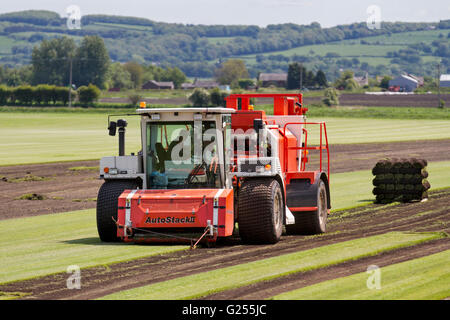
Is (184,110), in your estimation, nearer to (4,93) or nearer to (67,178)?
(67,178)

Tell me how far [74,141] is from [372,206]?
39.3 m

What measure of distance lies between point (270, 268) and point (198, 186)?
3.71 m

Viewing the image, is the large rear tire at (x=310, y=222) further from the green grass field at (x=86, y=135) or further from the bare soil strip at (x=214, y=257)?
the green grass field at (x=86, y=135)

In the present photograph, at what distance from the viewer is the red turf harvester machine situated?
640 inches

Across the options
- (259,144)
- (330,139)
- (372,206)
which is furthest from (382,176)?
(330,139)

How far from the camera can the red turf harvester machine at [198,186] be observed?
16266 mm

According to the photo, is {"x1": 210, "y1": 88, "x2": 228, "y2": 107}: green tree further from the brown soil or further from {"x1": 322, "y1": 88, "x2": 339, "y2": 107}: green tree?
the brown soil

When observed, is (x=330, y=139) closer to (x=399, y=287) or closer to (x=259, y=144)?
(x=259, y=144)

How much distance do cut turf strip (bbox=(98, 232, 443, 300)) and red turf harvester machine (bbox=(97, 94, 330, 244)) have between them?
5.20 feet

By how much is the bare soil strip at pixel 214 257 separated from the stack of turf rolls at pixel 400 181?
1871 mm

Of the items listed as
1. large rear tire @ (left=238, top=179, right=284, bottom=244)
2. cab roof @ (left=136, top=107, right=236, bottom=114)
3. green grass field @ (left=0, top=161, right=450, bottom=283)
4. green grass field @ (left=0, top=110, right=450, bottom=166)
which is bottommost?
green grass field @ (left=0, top=110, right=450, bottom=166)

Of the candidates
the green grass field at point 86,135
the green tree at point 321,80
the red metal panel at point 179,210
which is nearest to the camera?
the red metal panel at point 179,210

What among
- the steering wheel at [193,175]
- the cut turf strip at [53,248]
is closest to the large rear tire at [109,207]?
the cut turf strip at [53,248]

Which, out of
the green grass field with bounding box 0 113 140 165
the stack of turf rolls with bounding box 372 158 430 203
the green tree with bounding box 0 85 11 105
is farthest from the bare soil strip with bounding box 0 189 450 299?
the green tree with bounding box 0 85 11 105
